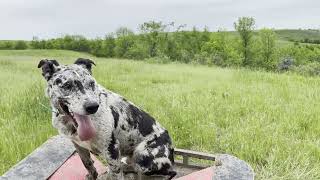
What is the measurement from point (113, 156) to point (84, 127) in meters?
0.63

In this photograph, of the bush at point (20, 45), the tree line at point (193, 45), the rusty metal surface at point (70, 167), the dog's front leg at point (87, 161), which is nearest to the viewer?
the dog's front leg at point (87, 161)

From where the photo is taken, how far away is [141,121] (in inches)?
210

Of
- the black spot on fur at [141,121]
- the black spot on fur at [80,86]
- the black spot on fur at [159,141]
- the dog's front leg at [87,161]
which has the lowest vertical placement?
the dog's front leg at [87,161]

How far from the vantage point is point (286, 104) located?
9.86 m

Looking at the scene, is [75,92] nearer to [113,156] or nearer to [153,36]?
[113,156]

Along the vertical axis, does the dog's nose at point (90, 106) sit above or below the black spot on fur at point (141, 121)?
above

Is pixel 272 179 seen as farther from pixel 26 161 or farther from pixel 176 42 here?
pixel 176 42

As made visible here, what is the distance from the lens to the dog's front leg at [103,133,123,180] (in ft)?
16.2

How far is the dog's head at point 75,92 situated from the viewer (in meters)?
4.23

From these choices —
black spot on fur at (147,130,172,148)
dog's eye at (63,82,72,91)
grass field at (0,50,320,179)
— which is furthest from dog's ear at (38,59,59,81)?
grass field at (0,50,320,179)

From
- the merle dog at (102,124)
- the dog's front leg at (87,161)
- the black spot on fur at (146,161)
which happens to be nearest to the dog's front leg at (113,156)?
the merle dog at (102,124)

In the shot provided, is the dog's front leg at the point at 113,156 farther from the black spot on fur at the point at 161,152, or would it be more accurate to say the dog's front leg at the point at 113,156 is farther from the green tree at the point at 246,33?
the green tree at the point at 246,33

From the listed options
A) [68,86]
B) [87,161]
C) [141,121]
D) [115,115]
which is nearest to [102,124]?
[115,115]

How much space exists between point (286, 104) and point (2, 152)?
576cm
